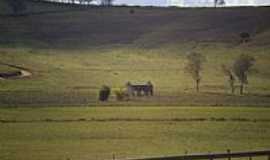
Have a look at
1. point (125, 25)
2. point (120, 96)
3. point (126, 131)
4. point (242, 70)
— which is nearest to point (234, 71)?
point (242, 70)

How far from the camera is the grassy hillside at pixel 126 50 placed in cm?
6388

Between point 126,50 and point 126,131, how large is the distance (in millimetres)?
70040

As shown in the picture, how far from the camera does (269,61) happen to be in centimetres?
9200

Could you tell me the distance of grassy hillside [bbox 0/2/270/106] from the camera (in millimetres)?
63875

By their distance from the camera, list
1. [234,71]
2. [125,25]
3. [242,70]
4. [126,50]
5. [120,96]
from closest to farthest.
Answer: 1. [120,96]
2. [242,70]
3. [234,71]
4. [126,50]
5. [125,25]

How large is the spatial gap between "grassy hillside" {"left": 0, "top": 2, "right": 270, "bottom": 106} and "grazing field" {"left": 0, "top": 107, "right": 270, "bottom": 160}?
7.43 m

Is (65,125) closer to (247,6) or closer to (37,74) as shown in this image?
(37,74)

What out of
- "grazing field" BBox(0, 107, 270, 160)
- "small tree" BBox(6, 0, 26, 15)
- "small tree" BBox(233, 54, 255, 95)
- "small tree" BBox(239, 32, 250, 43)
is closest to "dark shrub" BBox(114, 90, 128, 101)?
"grazing field" BBox(0, 107, 270, 160)

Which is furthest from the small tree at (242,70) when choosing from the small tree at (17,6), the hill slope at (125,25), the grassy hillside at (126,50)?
the small tree at (17,6)

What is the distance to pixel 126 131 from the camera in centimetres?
3619

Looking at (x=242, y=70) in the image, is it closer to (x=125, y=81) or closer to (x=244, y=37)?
(x=125, y=81)

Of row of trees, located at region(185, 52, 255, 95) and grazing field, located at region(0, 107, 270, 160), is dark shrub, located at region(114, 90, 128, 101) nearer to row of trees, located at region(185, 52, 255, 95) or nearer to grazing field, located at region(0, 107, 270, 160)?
grazing field, located at region(0, 107, 270, 160)

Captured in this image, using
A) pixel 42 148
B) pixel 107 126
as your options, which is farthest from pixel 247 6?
pixel 42 148

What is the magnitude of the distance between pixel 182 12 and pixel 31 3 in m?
33.0
